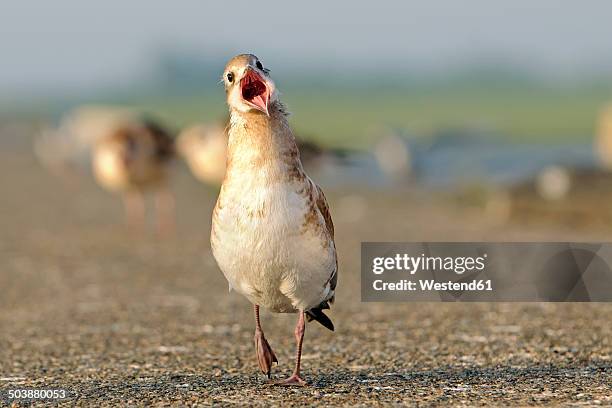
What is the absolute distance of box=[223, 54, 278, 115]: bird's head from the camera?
17.7ft

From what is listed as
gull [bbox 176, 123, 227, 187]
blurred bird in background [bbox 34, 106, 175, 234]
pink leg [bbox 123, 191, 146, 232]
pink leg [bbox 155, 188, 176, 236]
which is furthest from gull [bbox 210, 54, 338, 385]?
gull [bbox 176, 123, 227, 187]

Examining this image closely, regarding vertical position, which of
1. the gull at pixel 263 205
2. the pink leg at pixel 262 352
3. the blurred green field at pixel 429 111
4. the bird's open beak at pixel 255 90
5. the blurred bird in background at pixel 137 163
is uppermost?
the blurred green field at pixel 429 111

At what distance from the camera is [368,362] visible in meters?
7.15

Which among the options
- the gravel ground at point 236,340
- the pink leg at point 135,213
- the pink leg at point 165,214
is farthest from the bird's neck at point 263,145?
the pink leg at point 135,213

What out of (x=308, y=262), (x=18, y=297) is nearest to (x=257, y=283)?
(x=308, y=262)

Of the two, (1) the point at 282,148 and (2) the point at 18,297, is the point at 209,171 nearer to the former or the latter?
(2) the point at 18,297

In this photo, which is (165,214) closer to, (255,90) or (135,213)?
(135,213)

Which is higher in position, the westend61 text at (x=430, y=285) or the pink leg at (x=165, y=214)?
the pink leg at (x=165, y=214)

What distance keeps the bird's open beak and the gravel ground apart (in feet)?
5.72

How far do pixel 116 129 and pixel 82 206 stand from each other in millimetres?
3776

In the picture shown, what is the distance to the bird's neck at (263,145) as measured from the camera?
545 centimetres

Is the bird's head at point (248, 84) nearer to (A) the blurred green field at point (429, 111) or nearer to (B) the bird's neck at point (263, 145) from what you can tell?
(B) the bird's neck at point (263, 145)

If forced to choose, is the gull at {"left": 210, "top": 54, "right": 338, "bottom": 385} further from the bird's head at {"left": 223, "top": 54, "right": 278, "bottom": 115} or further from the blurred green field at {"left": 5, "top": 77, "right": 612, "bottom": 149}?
the blurred green field at {"left": 5, "top": 77, "right": 612, "bottom": 149}

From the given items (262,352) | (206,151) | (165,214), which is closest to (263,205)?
(262,352)
